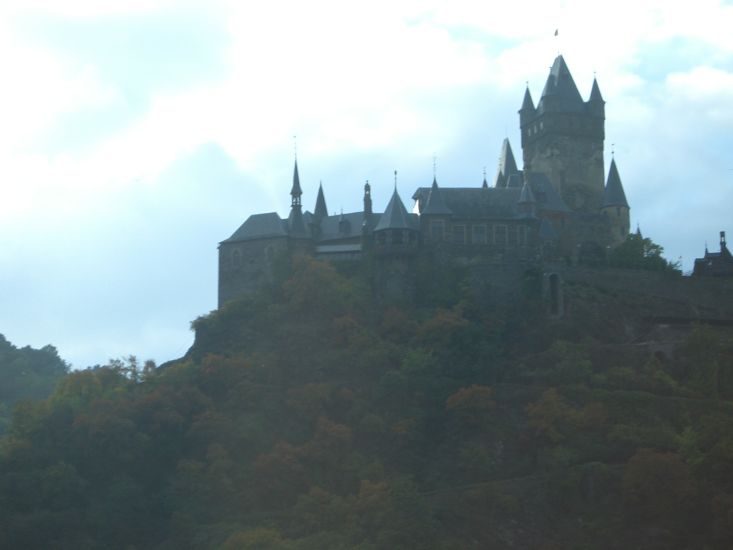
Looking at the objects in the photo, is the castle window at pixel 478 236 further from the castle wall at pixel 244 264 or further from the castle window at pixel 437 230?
the castle wall at pixel 244 264

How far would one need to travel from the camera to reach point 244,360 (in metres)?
83.7

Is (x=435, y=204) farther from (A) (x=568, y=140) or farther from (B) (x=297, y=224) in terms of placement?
(A) (x=568, y=140)

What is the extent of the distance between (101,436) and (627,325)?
3148 centimetres

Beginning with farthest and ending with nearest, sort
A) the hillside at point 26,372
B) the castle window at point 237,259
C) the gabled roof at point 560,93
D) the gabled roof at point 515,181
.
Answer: the hillside at point 26,372, the gabled roof at point 560,93, the gabled roof at point 515,181, the castle window at point 237,259

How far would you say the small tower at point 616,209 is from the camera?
99125 millimetres

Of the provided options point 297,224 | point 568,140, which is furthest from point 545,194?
point 297,224

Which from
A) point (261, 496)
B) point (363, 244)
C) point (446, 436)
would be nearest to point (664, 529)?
point (446, 436)

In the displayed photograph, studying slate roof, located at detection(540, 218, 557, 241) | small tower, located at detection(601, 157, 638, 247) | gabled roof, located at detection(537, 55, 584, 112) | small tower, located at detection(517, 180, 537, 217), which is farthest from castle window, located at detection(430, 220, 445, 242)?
gabled roof, located at detection(537, 55, 584, 112)

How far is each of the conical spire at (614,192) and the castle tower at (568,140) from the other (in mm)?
1342

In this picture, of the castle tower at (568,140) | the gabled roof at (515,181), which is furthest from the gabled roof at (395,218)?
the castle tower at (568,140)

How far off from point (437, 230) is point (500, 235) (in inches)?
159

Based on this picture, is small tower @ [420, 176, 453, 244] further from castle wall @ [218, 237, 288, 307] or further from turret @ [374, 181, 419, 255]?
castle wall @ [218, 237, 288, 307]

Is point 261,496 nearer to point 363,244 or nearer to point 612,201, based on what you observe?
point 363,244

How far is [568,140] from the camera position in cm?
10456
